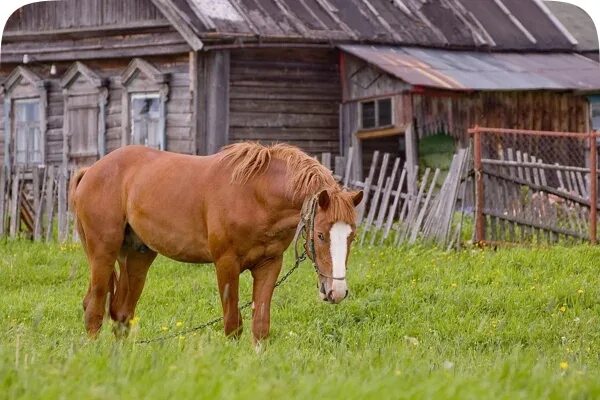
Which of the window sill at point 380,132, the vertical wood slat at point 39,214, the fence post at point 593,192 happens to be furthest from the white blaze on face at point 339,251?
the window sill at point 380,132

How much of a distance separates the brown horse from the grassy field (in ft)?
1.42

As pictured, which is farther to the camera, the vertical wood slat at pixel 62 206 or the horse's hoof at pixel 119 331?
the vertical wood slat at pixel 62 206

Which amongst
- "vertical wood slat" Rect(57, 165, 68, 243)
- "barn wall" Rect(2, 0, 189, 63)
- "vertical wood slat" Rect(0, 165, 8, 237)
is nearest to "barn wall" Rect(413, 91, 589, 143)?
"barn wall" Rect(2, 0, 189, 63)

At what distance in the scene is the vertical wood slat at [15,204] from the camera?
1670 cm

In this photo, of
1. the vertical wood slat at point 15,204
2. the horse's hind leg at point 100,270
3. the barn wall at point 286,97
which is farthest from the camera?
the barn wall at point 286,97

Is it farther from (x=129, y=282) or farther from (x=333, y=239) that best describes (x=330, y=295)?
(x=129, y=282)

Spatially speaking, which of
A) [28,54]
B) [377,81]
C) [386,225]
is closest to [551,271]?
[386,225]

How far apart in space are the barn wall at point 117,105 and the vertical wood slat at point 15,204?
3.26 meters

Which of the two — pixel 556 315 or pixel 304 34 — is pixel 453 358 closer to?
pixel 556 315

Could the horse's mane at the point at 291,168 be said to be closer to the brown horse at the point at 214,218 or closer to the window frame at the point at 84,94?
the brown horse at the point at 214,218

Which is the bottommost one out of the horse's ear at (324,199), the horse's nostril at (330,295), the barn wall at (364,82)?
the horse's nostril at (330,295)

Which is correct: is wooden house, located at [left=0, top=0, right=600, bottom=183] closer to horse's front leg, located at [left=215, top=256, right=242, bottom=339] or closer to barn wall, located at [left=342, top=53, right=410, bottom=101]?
barn wall, located at [left=342, top=53, right=410, bottom=101]

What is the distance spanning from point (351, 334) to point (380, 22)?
13.0m

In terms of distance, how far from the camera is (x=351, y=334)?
30.1ft
